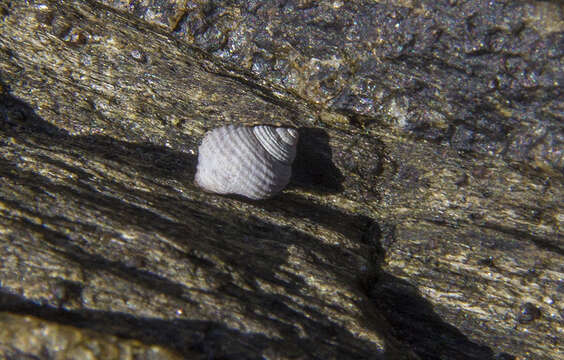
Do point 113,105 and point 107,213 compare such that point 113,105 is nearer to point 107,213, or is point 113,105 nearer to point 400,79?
point 107,213

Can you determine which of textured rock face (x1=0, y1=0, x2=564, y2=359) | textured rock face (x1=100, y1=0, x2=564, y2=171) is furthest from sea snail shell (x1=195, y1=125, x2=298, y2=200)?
textured rock face (x1=100, y1=0, x2=564, y2=171)

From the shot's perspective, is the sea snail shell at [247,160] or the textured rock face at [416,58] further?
the sea snail shell at [247,160]

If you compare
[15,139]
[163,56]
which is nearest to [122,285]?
[15,139]

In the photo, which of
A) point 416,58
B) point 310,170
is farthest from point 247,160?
point 416,58

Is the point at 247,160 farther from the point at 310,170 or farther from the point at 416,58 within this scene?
the point at 416,58

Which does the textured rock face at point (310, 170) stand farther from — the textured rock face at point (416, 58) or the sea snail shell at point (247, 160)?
the sea snail shell at point (247, 160)

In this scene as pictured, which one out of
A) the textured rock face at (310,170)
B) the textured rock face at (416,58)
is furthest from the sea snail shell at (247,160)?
the textured rock face at (416,58)

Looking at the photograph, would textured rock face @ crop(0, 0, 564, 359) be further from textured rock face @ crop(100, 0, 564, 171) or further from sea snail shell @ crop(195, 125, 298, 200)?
sea snail shell @ crop(195, 125, 298, 200)
